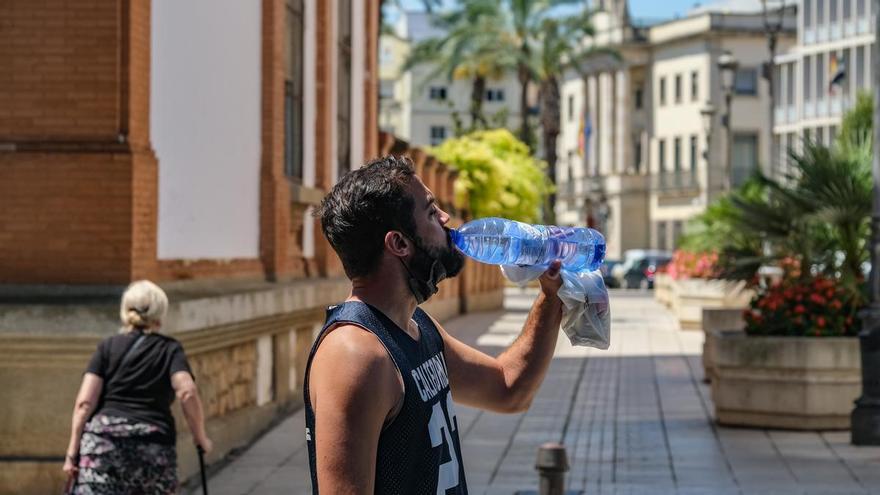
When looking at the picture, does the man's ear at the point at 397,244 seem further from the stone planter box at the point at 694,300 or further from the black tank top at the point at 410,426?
the stone planter box at the point at 694,300

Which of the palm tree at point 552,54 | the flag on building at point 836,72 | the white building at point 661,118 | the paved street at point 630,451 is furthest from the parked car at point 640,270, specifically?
the paved street at point 630,451

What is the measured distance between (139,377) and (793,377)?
8304 mm

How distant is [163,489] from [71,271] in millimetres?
3868

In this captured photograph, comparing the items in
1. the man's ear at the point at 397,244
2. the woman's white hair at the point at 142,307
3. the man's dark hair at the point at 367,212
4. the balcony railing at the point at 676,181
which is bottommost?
the woman's white hair at the point at 142,307

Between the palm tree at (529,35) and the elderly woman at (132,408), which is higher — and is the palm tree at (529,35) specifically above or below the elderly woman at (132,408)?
above

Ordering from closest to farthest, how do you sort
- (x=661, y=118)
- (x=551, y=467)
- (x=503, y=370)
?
(x=503, y=370)
(x=551, y=467)
(x=661, y=118)

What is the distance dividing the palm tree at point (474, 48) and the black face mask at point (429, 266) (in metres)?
65.9

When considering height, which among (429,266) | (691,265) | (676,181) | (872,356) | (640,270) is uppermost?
(676,181)

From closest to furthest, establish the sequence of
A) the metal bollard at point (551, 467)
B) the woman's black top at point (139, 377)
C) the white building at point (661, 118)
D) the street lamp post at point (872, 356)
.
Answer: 1. the woman's black top at point (139, 377)
2. the metal bollard at point (551, 467)
3. the street lamp post at point (872, 356)
4. the white building at point (661, 118)

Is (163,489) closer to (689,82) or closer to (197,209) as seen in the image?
(197,209)

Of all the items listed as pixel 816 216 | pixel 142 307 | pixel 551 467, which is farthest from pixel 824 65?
pixel 142 307

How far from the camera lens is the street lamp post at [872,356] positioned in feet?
48.8

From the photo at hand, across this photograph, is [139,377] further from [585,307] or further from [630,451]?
[630,451]

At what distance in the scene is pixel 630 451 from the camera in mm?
15086
